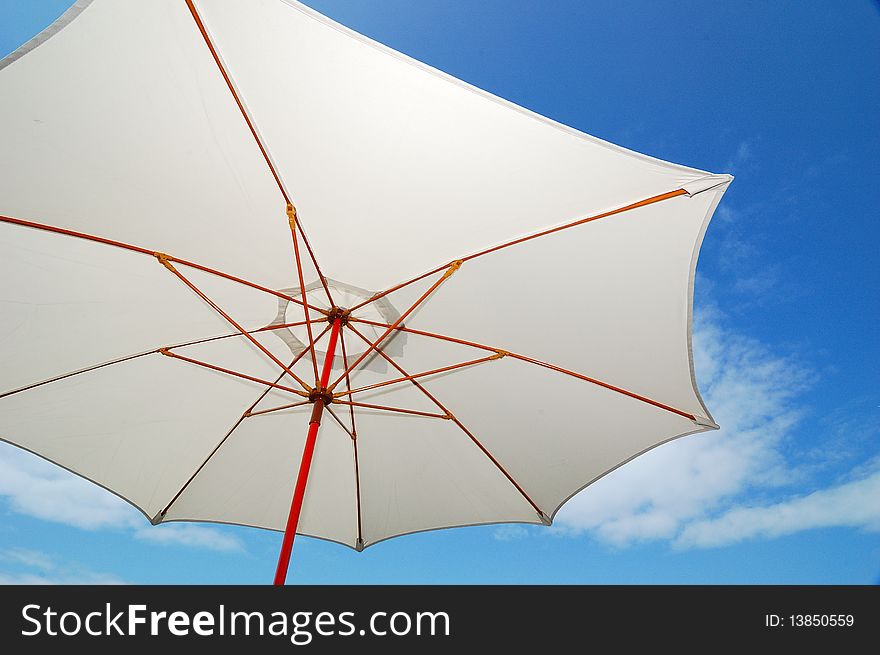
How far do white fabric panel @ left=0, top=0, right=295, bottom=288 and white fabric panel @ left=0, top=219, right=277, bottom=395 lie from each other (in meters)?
0.20

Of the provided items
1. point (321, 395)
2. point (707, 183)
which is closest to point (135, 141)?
point (321, 395)

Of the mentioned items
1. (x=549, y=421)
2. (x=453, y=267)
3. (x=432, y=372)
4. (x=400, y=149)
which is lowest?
(x=549, y=421)

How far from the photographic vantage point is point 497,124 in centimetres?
253

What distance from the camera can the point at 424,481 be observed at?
4.25 metres

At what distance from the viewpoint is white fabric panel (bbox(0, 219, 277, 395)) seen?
3.02 metres

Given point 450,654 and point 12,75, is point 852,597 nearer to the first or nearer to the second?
point 450,654

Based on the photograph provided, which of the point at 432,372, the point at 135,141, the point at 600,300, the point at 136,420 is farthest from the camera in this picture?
the point at 136,420

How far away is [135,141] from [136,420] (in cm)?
199

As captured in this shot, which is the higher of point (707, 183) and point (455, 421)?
point (707, 183)

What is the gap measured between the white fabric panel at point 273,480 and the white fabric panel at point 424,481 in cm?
16

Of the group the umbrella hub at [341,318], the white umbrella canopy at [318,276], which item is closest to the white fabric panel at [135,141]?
the white umbrella canopy at [318,276]

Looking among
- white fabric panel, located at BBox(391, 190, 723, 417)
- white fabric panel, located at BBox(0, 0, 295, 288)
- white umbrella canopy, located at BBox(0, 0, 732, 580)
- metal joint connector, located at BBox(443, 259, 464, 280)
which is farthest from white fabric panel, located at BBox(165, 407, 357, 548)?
metal joint connector, located at BBox(443, 259, 464, 280)

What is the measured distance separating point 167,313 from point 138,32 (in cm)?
163

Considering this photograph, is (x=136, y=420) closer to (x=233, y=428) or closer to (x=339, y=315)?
(x=233, y=428)
